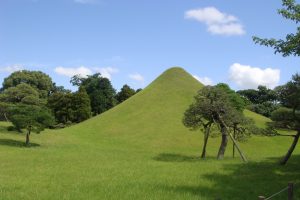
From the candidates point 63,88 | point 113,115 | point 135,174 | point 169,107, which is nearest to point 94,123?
point 113,115

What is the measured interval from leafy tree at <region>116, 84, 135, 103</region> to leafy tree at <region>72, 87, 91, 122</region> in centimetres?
2323

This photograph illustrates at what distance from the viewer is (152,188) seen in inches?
797

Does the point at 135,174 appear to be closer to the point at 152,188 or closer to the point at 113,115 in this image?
the point at 152,188

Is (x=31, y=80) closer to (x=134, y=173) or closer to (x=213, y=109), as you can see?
(x=213, y=109)

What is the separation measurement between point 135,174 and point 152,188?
5333mm

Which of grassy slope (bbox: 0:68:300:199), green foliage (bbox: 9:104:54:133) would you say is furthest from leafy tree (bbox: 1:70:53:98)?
green foliage (bbox: 9:104:54:133)

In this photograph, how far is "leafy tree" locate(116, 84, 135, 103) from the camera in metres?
109

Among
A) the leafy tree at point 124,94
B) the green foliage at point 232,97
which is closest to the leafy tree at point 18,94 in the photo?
the leafy tree at point 124,94

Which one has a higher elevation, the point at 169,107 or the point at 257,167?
the point at 169,107

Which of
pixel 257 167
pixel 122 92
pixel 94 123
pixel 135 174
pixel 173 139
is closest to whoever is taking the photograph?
pixel 135 174

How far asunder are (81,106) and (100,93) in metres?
14.8

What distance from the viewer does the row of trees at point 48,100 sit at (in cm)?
4728

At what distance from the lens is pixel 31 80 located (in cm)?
9650

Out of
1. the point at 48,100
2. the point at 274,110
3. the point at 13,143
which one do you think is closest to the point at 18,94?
the point at 48,100
